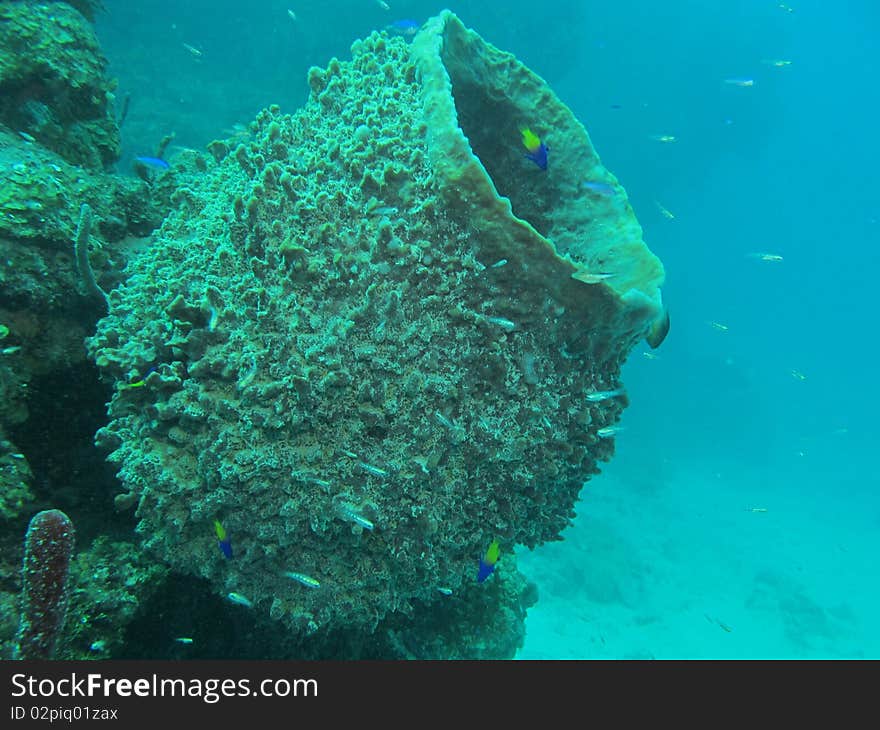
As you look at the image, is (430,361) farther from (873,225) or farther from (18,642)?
(873,225)

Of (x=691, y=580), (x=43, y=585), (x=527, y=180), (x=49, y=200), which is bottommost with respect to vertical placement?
(x=43, y=585)

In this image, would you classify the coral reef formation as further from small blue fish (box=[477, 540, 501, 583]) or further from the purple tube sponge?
small blue fish (box=[477, 540, 501, 583])

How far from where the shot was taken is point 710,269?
58.7 m

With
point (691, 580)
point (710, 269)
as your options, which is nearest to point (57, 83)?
point (691, 580)

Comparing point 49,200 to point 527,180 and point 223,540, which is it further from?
point 527,180

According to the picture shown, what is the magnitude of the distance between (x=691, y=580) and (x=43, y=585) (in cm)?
1865

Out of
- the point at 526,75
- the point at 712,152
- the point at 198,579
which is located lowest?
the point at 198,579

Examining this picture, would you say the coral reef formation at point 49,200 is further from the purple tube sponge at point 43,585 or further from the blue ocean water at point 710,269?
the blue ocean water at point 710,269

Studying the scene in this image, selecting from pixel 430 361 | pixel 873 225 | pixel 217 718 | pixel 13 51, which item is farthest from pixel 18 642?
pixel 873 225

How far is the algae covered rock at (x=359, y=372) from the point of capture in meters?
2.23

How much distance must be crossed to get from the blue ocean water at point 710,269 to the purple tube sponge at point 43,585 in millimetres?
6734

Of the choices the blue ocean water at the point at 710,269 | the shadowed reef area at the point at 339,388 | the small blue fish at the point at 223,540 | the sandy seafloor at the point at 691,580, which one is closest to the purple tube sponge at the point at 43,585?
the shadowed reef area at the point at 339,388

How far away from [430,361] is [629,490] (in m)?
22.0

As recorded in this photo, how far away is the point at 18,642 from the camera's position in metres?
1.72
